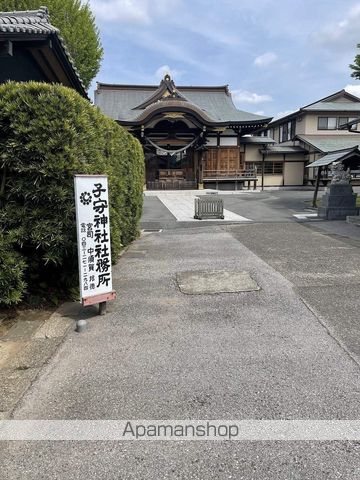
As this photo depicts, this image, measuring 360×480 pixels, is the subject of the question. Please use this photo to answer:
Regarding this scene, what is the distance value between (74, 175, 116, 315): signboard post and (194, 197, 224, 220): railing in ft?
29.3

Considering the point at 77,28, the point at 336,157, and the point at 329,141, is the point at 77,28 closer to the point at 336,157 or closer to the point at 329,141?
the point at 336,157

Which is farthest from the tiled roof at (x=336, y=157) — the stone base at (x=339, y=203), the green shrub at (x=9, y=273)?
the green shrub at (x=9, y=273)

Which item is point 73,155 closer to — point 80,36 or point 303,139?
point 80,36

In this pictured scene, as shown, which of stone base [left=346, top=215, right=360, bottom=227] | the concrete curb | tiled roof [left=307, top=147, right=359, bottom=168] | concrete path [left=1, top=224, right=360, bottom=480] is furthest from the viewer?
tiled roof [left=307, top=147, right=359, bottom=168]

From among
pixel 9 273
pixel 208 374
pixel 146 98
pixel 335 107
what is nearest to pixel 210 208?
pixel 9 273

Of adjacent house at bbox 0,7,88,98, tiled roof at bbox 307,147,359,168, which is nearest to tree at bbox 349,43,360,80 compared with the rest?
tiled roof at bbox 307,147,359,168

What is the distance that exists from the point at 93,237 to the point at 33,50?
4.75m

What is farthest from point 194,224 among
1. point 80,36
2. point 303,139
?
point 303,139

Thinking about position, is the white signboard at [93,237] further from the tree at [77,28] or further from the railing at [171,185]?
the railing at [171,185]

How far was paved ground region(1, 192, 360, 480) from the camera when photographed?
1.92 meters

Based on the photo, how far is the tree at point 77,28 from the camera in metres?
17.6

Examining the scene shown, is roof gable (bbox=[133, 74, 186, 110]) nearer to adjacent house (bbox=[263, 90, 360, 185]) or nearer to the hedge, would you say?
adjacent house (bbox=[263, 90, 360, 185])

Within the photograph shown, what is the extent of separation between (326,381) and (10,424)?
7.39 ft

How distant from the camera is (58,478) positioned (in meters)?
1.83
